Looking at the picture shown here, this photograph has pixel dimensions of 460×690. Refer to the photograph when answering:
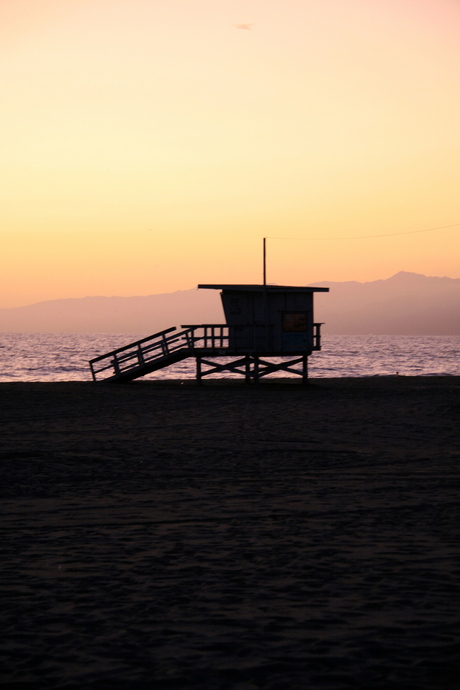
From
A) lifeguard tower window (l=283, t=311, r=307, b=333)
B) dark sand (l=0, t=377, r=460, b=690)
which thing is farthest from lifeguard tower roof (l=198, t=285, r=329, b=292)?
dark sand (l=0, t=377, r=460, b=690)

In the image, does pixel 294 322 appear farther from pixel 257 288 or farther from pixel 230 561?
pixel 230 561

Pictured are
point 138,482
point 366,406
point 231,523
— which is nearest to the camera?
point 231,523

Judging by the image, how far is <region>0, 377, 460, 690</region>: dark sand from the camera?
15.9 ft

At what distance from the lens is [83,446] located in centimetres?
1495

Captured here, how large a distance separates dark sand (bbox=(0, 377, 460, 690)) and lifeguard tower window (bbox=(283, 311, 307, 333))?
53.6 feet

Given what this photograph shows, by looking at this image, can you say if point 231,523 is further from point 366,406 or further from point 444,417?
point 366,406

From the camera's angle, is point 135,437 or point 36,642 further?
point 135,437

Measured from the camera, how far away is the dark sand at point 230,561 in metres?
4.84

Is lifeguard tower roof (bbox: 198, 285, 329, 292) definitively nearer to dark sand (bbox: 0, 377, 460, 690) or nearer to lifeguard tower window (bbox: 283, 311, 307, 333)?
lifeguard tower window (bbox: 283, 311, 307, 333)

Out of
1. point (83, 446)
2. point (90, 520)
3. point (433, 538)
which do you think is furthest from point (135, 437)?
point (433, 538)

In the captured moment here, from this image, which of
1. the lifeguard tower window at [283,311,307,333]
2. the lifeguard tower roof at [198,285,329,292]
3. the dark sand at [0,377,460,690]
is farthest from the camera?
the lifeguard tower window at [283,311,307,333]

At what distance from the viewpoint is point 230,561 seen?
7.15 meters

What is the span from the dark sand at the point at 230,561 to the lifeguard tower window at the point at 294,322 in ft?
53.6

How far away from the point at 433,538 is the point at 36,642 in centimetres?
408
